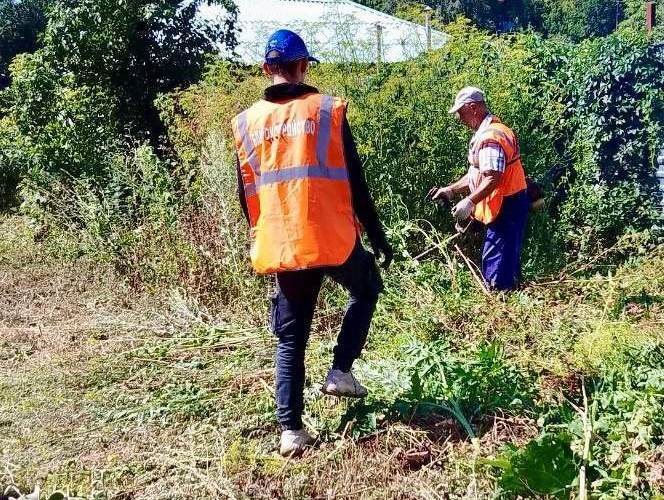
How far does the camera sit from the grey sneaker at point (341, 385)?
142 inches

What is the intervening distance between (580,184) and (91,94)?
5937mm

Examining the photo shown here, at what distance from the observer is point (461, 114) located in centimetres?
524

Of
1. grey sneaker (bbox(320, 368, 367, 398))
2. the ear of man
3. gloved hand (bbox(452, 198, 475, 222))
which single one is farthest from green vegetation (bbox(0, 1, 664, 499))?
the ear of man

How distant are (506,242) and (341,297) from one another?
1.21 meters

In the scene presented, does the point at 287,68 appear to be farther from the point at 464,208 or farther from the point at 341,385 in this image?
the point at 464,208

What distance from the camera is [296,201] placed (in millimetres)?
3285

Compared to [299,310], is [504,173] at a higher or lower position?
higher

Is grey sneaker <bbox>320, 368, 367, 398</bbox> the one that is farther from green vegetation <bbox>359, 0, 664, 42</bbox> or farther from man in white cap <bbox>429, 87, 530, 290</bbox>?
green vegetation <bbox>359, 0, 664, 42</bbox>

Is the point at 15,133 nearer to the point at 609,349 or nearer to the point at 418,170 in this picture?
the point at 418,170

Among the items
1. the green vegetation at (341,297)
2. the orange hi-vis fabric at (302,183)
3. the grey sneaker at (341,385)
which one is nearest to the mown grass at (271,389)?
the green vegetation at (341,297)

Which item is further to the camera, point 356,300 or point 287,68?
point 356,300

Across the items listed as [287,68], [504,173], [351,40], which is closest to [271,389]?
[287,68]

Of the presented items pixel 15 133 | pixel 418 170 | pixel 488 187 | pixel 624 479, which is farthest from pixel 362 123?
pixel 15 133

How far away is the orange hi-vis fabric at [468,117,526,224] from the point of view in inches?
197
